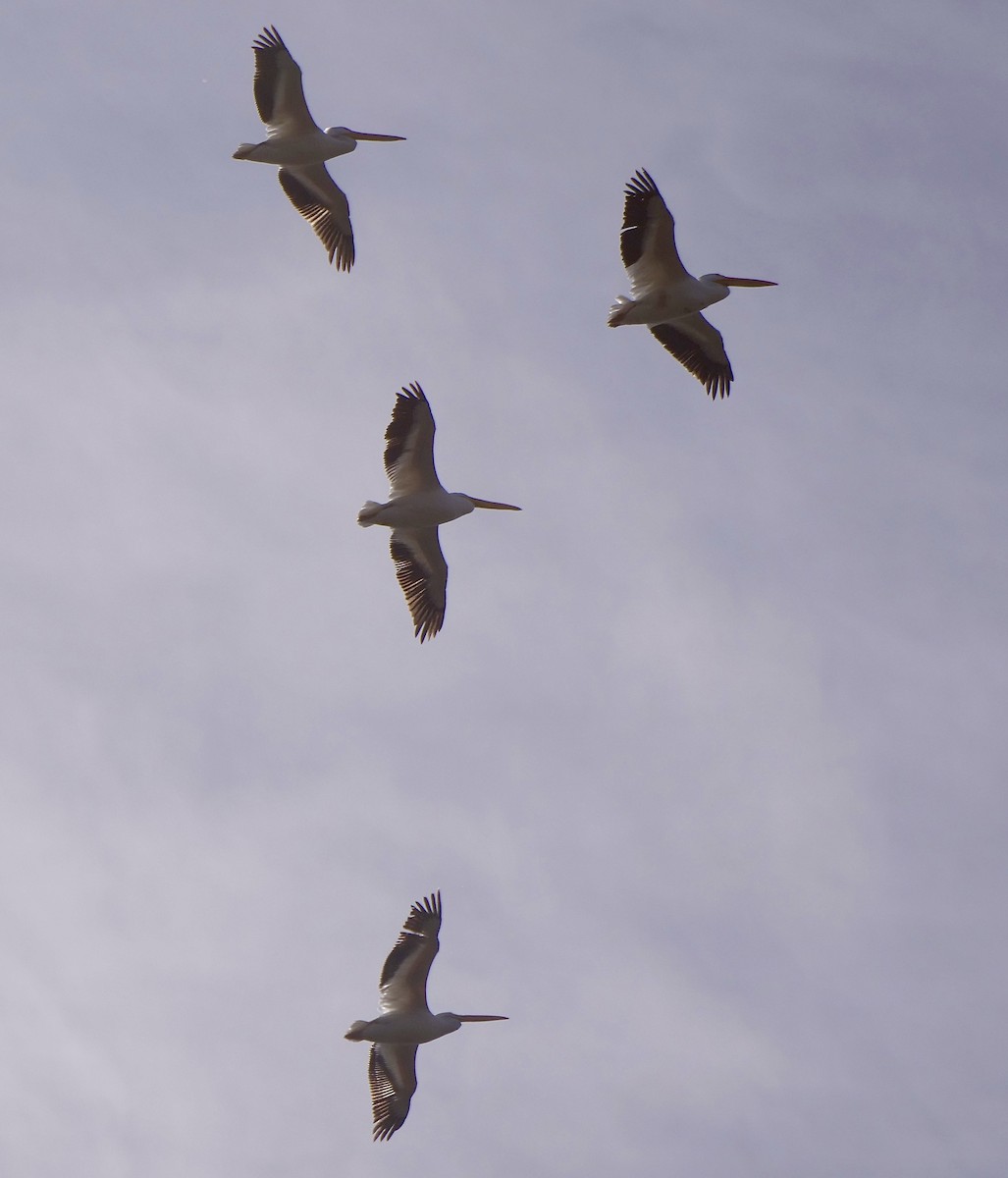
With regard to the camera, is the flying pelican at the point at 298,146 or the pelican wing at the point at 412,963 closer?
the pelican wing at the point at 412,963

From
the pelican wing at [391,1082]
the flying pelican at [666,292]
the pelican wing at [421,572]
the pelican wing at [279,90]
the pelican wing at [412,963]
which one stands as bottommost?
the pelican wing at [391,1082]

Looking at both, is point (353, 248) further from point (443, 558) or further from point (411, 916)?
point (411, 916)

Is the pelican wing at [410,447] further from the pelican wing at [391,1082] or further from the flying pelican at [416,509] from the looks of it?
the pelican wing at [391,1082]

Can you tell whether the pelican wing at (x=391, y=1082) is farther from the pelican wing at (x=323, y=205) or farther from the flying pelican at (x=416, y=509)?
the pelican wing at (x=323, y=205)

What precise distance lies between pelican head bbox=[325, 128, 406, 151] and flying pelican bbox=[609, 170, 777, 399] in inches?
158

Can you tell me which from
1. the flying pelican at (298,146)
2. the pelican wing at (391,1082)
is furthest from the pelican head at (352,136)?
the pelican wing at (391,1082)

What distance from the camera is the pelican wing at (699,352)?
18.4 m

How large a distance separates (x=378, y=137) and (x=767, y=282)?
200 inches

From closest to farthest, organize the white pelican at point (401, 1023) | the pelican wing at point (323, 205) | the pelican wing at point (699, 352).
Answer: the white pelican at point (401, 1023), the pelican wing at point (699, 352), the pelican wing at point (323, 205)

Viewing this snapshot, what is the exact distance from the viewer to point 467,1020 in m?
17.8

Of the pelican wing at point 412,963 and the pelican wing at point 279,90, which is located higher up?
the pelican wing at point 279,90

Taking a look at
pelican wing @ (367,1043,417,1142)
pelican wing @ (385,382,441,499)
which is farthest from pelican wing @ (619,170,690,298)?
pelican wing @ (367,1043,417,1142)

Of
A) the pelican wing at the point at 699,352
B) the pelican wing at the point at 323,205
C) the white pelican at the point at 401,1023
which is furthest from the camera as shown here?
the pelican wing at the point at 323,205

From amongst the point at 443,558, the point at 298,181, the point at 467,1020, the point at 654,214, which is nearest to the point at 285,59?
the point at 298,181
